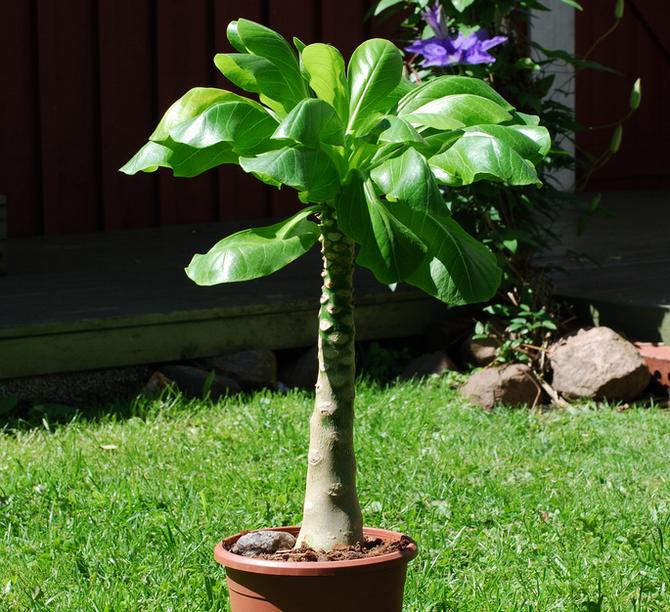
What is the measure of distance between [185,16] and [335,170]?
5.99 meters

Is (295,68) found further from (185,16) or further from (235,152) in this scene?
(185,16)

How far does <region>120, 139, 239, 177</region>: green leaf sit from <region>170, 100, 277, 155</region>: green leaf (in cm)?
5

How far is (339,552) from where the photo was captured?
2025 mm

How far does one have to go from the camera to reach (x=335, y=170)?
6.06 feet

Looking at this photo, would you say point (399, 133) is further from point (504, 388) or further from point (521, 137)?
point (504, 388)

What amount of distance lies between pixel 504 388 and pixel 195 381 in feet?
3.84

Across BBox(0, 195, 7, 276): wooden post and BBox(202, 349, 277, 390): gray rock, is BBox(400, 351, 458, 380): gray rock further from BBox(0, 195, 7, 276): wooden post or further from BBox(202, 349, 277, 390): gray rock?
BBox(0, 195, 7, 276): wooden post

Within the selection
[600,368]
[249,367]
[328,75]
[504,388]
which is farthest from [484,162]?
[249,367]

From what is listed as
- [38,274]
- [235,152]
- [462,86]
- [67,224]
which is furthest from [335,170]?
[67,224]

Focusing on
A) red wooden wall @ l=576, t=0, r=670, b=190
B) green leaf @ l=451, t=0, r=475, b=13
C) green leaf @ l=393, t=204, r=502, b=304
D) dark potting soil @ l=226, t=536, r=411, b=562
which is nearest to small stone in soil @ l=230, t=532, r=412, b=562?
dark potting soil @ l=226, t=536, r=411, b=562

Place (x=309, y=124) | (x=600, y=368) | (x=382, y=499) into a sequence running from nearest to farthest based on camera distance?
1. (x=309, y=124)
2. (x=382, y=499)
3. (x=600, y=368)

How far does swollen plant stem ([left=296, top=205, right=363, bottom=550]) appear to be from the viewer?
203 cm

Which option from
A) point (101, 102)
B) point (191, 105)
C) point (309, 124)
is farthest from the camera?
point (101, 102)

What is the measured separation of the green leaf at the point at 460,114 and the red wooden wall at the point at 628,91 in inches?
305
